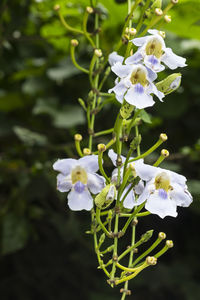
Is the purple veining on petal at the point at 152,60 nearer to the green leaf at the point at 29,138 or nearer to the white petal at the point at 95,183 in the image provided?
the white petal at the point at 95,183

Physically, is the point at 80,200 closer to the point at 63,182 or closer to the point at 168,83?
the point at 63,182

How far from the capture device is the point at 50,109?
43.7 inches

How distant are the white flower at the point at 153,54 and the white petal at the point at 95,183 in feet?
0.46

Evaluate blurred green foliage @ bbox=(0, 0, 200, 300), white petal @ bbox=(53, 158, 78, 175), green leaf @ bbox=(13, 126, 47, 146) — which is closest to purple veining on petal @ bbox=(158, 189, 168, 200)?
white petal @ bbox=(53, 158, 78, 175)

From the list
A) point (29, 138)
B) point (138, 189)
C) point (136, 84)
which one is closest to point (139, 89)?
point (136, 84)

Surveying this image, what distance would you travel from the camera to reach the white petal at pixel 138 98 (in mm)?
486

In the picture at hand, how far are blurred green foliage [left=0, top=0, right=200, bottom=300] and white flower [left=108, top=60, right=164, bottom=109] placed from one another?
1.67 feet

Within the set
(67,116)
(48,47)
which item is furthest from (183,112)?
(48,47)

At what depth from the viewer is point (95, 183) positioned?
21.2 inches

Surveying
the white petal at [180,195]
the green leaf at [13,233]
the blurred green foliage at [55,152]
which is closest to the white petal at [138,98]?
the white petal at [180,195]

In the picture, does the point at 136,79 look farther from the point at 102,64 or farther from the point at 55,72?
the point at 55,72

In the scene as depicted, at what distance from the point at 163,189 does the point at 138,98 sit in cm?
11

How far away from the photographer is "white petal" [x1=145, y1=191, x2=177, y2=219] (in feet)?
1.57

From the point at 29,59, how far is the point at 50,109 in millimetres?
275
